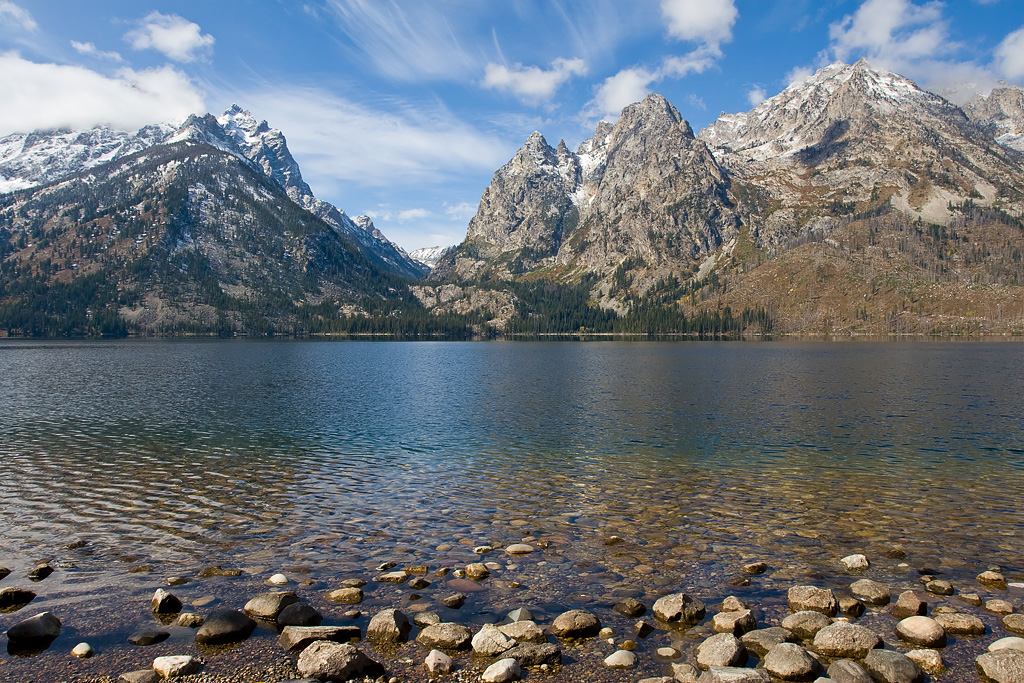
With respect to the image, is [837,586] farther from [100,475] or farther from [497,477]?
[100,475]

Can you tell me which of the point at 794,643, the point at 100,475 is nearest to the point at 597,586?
the point at 794,643

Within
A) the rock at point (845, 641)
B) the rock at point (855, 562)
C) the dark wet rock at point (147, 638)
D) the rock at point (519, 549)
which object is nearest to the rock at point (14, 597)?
the dark wet rock at point (147, 638)

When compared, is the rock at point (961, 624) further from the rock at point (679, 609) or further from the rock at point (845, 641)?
the rock at point (679, 609)

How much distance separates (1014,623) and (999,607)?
42.6 inches

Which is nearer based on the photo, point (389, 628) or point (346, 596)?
point (389, 628)

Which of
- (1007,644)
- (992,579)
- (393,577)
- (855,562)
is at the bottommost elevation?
(393,577)

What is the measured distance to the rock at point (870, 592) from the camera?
1716 centimetres

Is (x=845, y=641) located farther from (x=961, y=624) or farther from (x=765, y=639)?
(x=961, y=624)

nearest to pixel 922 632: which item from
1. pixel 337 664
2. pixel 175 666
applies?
pixel 337 664

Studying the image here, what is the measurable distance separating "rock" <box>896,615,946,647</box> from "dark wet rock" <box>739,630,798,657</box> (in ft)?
9.61

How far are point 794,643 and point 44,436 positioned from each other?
56.1 metres

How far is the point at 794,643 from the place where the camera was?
14266 mm

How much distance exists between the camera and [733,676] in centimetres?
1253

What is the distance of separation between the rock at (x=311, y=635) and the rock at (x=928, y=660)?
46.7 feet
